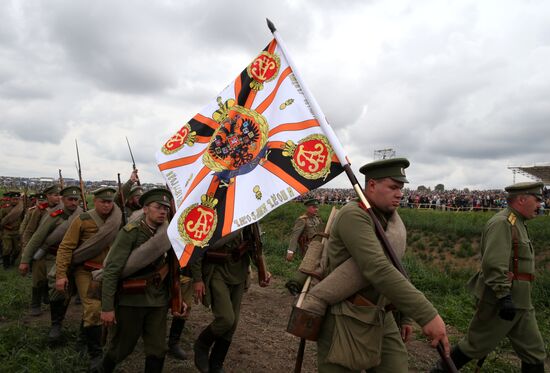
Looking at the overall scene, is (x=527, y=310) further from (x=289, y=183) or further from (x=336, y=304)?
(x=289, y=183)

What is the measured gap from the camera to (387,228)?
2.89 metres

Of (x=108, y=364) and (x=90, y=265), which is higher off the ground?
(x=90, y=265)

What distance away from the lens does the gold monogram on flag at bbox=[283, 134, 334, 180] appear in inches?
129

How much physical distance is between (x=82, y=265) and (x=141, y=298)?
68.1 inches

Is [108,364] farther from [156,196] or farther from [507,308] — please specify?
[507,308]

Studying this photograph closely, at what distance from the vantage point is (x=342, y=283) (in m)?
2.79

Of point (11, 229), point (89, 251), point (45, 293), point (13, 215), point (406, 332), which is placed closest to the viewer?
point (406, 332)

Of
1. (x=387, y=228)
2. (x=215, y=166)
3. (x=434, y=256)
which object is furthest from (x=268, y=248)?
(x=387, y=228)

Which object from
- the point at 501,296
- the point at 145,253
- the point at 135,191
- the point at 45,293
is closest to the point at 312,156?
the point at 145,253

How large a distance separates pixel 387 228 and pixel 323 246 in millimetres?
576

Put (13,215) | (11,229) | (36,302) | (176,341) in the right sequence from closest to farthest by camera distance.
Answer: (176,341) → (36,302) → (11,229) → (13,215)

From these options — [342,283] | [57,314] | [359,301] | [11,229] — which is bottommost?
[57,314]

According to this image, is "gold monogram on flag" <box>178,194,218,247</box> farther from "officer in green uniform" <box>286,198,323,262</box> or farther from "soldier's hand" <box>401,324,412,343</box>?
"officer in green uniform" <box>286,198,323,262</box>

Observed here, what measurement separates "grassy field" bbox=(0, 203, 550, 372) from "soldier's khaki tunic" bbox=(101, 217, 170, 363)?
3.87ft
